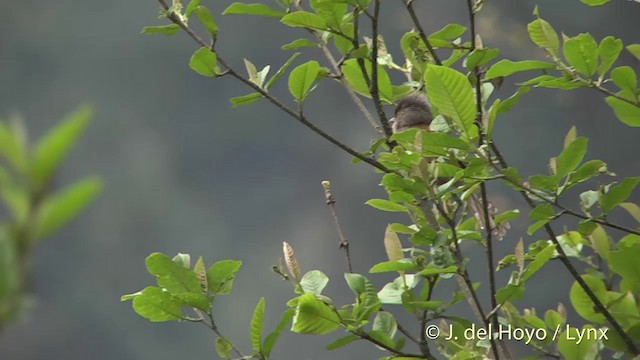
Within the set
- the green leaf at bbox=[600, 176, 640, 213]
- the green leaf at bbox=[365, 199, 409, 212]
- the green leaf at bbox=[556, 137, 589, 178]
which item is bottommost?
the green leaf at bbox=[600, 176, 640, 213]

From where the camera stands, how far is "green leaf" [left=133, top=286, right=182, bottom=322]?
0.63 m

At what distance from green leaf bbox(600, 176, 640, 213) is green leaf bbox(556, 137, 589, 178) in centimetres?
6

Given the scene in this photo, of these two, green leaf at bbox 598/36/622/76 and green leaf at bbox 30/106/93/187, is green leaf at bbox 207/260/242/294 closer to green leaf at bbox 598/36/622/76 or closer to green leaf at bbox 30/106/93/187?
green leaf at bbox 598/36/622/76

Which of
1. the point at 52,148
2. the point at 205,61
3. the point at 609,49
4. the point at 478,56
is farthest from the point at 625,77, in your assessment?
the point at 52,148

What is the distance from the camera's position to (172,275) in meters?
0.62

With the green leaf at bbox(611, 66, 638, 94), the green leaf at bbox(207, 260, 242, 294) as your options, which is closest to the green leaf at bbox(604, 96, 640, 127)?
the green leaf at bbox(611, 66, 638, 94)

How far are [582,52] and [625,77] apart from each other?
50mm

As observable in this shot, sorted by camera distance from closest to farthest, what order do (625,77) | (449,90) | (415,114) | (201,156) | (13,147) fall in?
1. (13,147)
2. (449,90)
3. (625,77)
4. (415,114)
5. (201,156)

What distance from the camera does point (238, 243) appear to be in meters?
1.92

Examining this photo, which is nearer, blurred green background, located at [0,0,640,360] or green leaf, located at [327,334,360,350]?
green leaf, located at [327,334,360,350]

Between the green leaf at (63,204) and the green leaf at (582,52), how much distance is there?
0.57 m

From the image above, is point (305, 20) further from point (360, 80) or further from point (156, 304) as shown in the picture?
point (156, 304)

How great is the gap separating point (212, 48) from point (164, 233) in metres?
1.29

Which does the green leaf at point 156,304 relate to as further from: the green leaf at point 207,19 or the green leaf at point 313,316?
the green leaf at point 207,19
